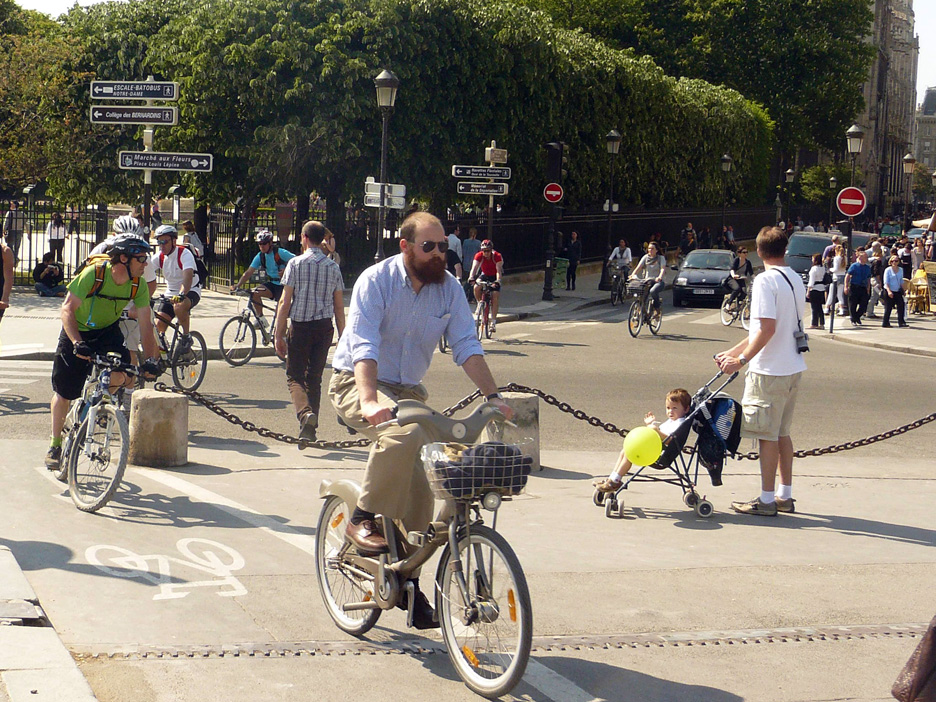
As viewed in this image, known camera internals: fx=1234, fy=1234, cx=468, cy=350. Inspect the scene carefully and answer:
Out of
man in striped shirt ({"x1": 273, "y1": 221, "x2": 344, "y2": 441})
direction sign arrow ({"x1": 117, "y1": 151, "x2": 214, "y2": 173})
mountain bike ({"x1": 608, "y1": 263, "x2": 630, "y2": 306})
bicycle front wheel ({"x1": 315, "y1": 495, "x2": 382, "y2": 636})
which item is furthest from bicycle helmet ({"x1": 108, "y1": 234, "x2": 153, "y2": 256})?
mountain bike ({"x1": 608, "y1": 263, "x2": 630, "y2": 306})

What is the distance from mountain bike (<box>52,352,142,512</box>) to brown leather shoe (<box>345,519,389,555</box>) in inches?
108

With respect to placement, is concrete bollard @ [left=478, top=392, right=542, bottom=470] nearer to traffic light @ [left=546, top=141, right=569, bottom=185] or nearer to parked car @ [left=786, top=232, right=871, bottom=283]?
traffic light @ [left=546, top=141, right=569, bottom=185]

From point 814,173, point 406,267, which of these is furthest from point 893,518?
point 814,173

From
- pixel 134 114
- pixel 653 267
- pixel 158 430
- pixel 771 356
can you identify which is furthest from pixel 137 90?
pixel 771 356

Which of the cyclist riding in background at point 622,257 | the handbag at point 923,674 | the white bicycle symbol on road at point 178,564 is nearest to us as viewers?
the handbag at point 923,674

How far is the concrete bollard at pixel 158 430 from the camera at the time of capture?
9070 mm

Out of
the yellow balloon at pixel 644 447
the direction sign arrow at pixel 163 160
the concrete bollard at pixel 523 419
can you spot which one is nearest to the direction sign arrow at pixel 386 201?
the direction sign arrow at pixel 163 160

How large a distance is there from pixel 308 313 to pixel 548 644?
5610mm

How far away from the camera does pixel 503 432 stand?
9016 millimetres

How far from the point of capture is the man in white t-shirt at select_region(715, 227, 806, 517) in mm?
7742

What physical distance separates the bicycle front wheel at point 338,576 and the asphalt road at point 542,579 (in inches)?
3.4

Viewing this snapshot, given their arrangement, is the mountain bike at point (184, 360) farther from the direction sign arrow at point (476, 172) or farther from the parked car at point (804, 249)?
the parked car at point (804, 249)

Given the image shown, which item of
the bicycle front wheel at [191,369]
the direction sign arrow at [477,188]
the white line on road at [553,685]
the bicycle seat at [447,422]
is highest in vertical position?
the direction sign arrow at [477,188]

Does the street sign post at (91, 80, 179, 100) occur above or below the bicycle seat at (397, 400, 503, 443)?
above
